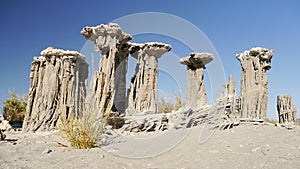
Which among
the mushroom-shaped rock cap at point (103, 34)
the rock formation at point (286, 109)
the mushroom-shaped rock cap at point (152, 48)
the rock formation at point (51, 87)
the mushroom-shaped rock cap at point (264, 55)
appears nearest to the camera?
the mushroom-shaped rock cap at point (264, 55)

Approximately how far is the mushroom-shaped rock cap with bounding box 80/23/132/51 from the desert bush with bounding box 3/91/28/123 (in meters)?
9.06

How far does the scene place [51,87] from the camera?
425 inches

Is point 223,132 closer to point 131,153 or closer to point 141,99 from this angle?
point 131,153

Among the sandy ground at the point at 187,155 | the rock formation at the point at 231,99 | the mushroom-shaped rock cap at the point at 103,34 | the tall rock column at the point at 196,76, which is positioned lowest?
the sandy ground at the point at 187,155

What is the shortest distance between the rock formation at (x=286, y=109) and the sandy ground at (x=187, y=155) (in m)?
6.78

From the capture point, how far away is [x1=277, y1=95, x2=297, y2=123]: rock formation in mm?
10398

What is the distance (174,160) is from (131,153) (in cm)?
71

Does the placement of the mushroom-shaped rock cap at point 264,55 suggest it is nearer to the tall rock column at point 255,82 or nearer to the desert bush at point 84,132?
the tall rock column at point 255,82

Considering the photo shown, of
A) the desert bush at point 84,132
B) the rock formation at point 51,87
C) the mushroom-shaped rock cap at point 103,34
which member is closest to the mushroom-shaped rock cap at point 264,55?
the mushroom-shaped rock cap at point 103,34

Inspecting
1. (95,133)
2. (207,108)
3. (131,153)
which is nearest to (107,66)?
(207,108)

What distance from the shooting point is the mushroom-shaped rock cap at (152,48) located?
37.7 feet

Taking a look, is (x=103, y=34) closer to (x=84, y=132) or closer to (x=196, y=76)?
(x=196, y=76)

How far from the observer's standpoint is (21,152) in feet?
13.0

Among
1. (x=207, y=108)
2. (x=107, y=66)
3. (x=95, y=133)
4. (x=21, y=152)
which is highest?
(x=107, y=66)
